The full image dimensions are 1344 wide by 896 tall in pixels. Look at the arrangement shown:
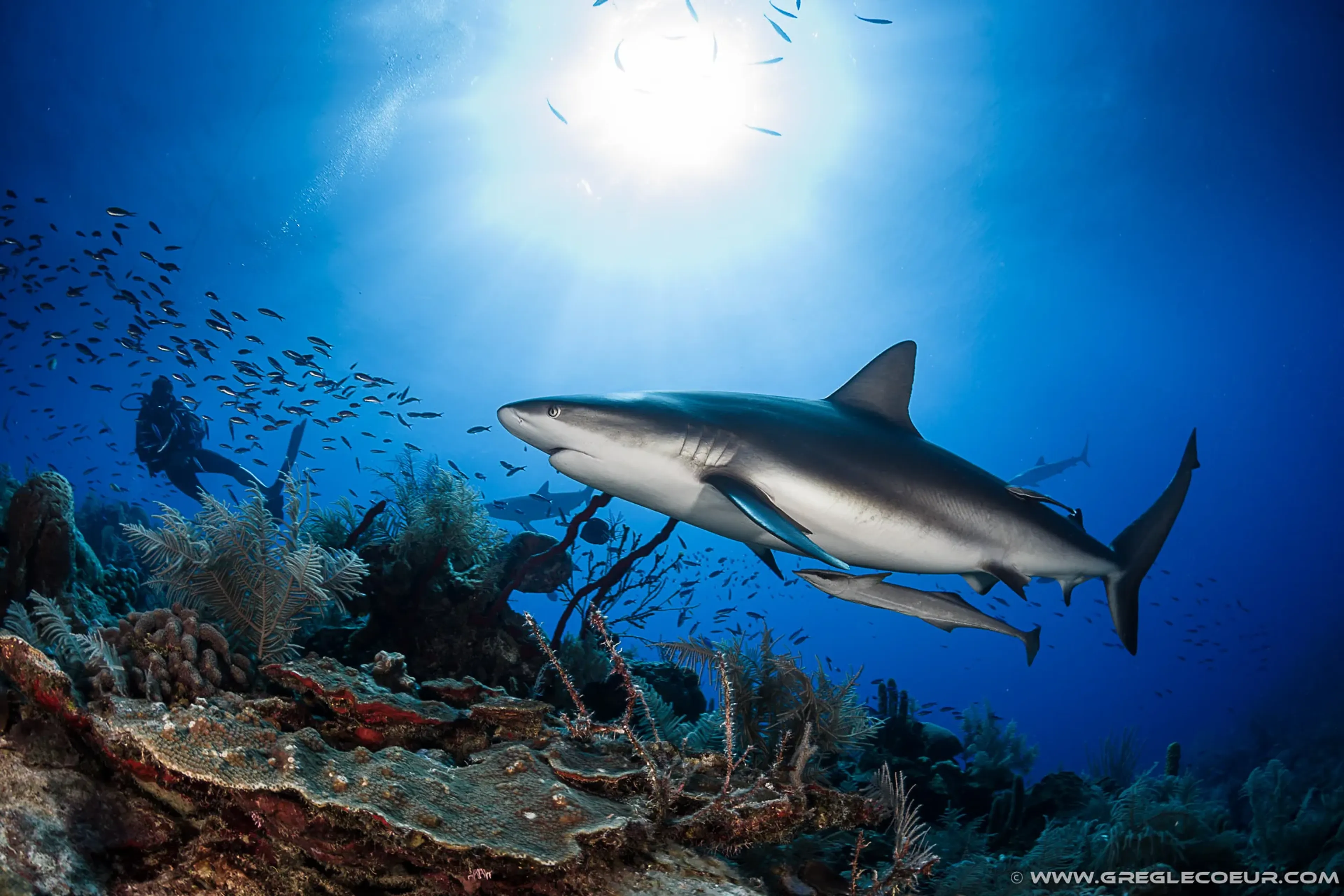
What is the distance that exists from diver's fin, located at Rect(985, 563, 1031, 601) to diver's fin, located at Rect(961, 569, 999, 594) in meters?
0.29

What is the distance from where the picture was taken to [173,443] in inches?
720

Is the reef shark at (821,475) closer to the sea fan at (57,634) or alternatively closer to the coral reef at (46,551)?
the sea fan at (57,634)

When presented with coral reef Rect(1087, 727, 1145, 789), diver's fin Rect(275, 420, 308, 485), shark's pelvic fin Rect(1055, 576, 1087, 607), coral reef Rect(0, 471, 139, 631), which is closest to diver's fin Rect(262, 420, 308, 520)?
diver's fin Rect(275, 420, 308, 485)

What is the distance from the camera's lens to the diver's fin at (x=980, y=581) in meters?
4.84

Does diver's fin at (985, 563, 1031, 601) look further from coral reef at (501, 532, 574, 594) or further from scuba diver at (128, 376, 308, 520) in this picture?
scuba diver at (128, 376, 308, 520)

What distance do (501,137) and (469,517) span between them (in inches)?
1396

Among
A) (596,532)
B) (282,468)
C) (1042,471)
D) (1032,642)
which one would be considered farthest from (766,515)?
(1042,471)

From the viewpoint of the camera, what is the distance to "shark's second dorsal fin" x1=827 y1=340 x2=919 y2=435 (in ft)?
15.5

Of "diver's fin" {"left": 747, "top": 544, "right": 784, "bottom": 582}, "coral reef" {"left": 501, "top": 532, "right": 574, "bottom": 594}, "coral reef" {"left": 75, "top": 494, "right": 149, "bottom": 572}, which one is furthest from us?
"coral reef" {"left": 75, "top": 494, "right": 149, "bottom": 572}

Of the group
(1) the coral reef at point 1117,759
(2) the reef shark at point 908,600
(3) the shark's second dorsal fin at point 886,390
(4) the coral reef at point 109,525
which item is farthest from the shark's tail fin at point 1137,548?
(4) the coral reef at point 109,525

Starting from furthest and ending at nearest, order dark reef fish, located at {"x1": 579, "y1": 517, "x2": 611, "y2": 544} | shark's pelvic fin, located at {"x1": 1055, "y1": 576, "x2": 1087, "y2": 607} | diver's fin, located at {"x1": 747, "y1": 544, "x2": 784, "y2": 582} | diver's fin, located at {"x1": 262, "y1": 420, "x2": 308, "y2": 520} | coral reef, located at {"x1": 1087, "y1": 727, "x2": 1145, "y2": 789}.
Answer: diver's fin, located at {"x1": 262, "y1": 420, "x2": 308, "y2": 520}, coral reef, located at {"x1": 1087, "y1": 727, "x2": 1145, "y2": 789}, dark reef fish, located at {"x1": 579, "y1": 517, "x2": 611, "y2": 544}, shark's pelvic fin, located at {"x1": 1055, "y1": 576, "x2": 1087, "y2": 607}, diver's fin, located at {"x1": 747, "y1": 544, "x2": 784, "y2": 582}

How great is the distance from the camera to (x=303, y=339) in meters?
52.1

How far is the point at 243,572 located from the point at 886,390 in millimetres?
5864

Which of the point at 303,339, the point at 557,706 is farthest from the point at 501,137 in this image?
the point at 557,706
